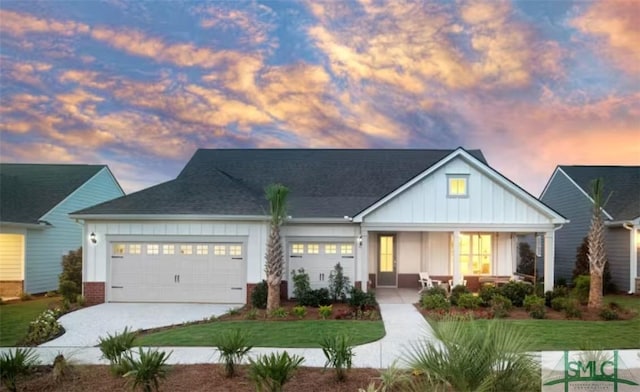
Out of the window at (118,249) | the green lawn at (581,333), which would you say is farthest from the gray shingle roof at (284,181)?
the green lawn at (581,333)

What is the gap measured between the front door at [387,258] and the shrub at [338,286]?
3601 mm

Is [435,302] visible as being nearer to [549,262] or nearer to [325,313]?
[325,313]

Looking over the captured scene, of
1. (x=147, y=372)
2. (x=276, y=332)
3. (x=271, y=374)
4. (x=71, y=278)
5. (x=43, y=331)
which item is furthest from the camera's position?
(x=71, y=278)

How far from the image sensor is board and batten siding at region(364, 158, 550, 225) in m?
15.3

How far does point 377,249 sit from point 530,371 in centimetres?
1414

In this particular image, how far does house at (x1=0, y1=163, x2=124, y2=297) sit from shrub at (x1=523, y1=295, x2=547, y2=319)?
19.0 m

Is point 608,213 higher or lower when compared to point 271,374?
higher

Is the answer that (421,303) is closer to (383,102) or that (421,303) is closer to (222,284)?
(222,284)

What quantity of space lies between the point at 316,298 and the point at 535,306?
21.9 ft

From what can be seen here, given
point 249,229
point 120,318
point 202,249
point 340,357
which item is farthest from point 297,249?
point 340,357

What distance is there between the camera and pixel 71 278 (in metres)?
15.9

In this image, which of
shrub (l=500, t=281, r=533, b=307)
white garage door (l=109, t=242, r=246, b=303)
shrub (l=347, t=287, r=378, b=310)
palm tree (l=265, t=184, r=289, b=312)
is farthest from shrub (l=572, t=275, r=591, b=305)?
white garage door (l=109, t=242, r=246, b=303)

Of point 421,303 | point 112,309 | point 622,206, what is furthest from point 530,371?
point 622,206

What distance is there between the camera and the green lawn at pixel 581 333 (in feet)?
29.7
